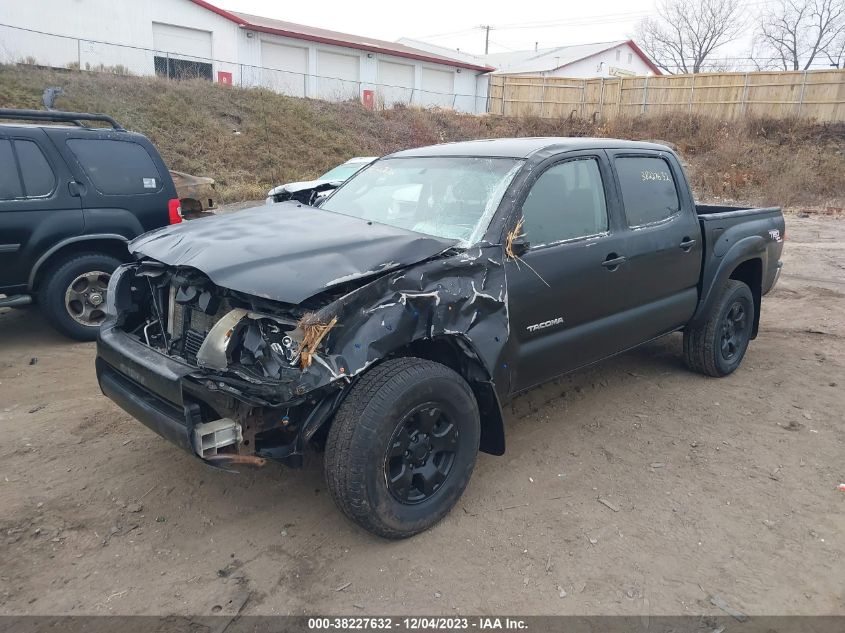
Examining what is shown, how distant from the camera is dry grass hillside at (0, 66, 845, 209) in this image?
19359mm

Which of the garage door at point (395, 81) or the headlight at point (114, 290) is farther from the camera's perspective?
the garage door at point (395, 81)

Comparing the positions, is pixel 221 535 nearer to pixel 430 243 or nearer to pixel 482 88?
pixel 430 243

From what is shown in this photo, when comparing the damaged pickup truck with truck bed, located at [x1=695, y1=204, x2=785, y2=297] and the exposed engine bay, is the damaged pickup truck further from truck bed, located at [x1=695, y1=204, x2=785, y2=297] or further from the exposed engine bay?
truck bed, located at [x1=695, y1=204, x2=785, y2=297]

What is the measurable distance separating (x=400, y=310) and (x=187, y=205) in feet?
19.1

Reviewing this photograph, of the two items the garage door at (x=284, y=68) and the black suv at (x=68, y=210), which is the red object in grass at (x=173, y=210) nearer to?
the black suv at (x=68, y=210)

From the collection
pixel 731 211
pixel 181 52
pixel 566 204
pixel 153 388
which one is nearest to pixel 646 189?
pixel 566 204

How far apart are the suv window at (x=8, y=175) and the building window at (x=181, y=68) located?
23.1 m

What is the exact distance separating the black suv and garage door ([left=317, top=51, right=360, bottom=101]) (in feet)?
82.0

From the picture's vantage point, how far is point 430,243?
3213 millimetres

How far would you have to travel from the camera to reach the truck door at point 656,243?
13.8 feet

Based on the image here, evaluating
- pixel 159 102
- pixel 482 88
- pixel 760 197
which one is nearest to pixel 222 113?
pixel 159 102

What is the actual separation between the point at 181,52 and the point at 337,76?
7.60 metres

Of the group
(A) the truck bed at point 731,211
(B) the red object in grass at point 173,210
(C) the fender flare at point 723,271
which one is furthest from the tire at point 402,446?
(B) the red object in grass at point 173,210

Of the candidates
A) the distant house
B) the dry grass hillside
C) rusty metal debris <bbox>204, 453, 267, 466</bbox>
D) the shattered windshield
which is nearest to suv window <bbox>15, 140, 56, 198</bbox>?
rusty metal debris <bbox>204, 453, 267, 466</bbox>
